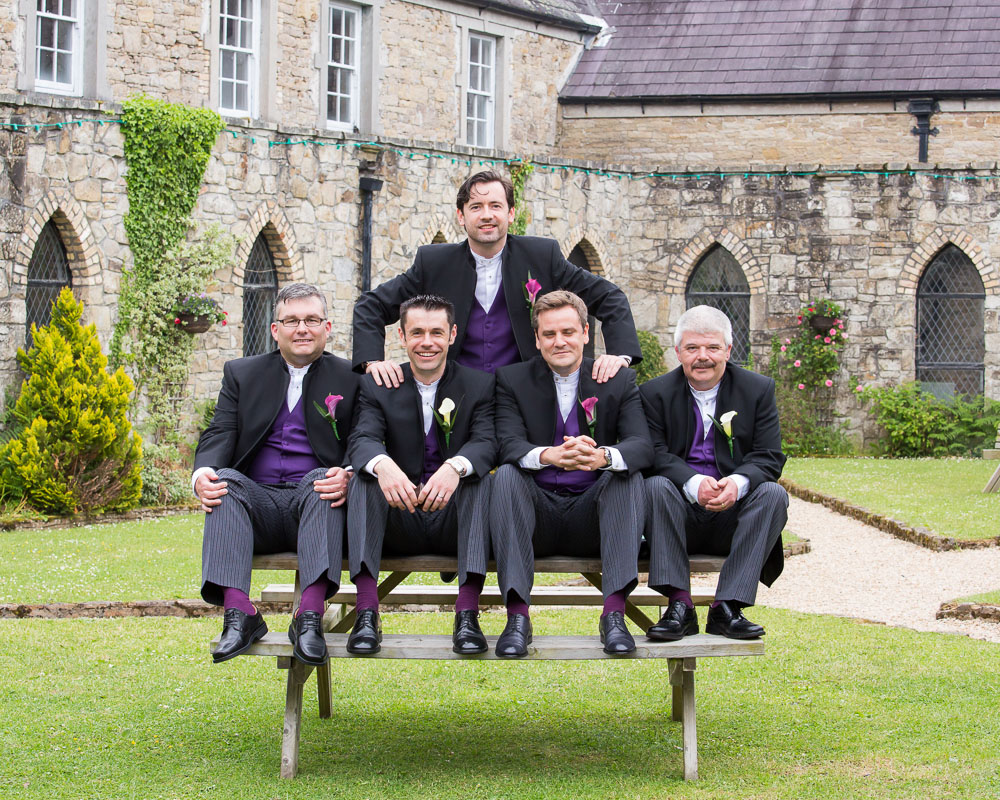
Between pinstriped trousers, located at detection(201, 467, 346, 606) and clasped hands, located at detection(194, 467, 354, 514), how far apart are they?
0.07ft

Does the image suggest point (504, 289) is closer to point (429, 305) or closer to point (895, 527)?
point (429, 305)

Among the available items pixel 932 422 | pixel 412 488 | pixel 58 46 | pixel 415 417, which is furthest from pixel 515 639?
pixel 932 422

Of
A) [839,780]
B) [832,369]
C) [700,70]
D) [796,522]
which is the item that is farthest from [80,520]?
[700,70]

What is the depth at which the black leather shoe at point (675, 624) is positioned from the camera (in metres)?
5.20

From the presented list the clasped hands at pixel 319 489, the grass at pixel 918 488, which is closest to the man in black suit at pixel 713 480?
the clasped hands at pixel 319 489

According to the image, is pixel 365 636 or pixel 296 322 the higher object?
pixel 296 322

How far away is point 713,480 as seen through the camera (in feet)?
17.9

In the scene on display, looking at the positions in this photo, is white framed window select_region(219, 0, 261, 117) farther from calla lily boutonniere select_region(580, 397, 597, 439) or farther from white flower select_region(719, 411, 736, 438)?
white flower select_region(719, 411, 736, 438)

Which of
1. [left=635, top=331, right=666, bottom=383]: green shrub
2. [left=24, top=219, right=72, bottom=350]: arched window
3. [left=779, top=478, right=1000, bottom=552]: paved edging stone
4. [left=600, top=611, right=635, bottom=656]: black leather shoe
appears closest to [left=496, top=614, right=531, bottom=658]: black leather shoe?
[left=600, top=611, right=635, bottom=656]: black leather shoe

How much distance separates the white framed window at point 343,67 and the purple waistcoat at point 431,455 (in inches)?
598

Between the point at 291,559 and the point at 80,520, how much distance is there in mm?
8075

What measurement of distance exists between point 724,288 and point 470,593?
1551 centimetres

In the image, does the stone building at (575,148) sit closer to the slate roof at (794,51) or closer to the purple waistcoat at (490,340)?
the slate roof at (794,51)

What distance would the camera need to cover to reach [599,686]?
22.4 feet
